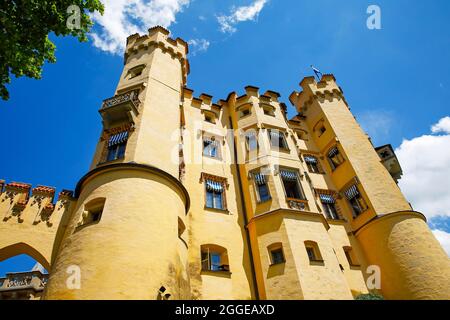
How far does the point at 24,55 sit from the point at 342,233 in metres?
19.2

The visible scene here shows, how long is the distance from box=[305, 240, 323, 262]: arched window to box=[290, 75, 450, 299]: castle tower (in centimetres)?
476

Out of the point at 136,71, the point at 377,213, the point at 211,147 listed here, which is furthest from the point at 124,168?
the point at 377,213

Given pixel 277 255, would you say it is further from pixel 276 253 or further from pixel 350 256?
pixel 350 256

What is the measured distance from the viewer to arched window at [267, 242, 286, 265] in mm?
13891

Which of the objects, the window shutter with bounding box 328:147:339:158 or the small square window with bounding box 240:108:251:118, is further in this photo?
the small square window with bounding box 240:108:251:118

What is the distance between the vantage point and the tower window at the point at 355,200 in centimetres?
1870

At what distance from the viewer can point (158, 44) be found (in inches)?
856

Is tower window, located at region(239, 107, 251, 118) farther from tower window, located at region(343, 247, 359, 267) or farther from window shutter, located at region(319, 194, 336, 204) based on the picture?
tower window, located at region(343, 247, 359, 267)

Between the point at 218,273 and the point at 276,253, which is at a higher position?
the point at 276,253

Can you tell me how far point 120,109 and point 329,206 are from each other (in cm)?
1504

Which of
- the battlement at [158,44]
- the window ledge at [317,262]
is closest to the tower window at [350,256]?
the window ledge at [317,262]

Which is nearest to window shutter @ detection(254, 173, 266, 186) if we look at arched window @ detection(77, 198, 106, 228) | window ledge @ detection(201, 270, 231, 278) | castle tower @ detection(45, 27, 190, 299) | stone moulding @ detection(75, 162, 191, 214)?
castle tower @ detection(45, 27, 190, 299)

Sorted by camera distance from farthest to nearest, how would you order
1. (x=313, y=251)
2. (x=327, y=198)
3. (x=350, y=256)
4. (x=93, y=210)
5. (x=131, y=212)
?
(x=327, y=198), (x=350, y=256), (x=313, y=251), (x=93, y=210), (x=131, y=212)
